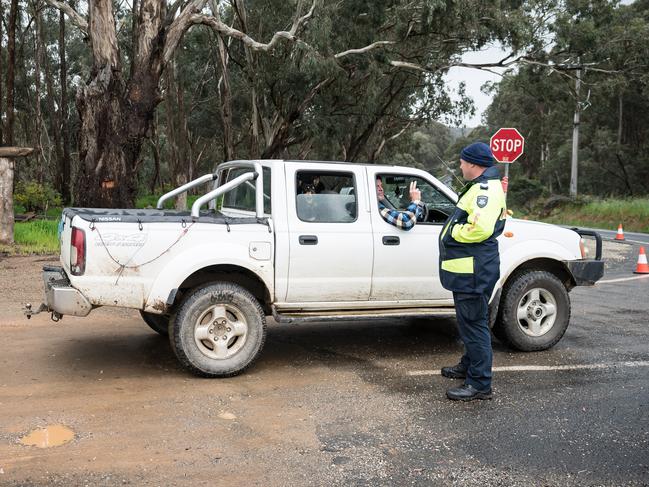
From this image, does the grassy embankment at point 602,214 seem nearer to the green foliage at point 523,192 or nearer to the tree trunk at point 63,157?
the tree trunk at point 63,157

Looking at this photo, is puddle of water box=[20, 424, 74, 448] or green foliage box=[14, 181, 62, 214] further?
green foliage box=[14, 181, 62, 214]

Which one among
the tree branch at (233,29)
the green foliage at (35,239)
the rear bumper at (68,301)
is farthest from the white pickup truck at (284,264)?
the tree branch at (233,29)

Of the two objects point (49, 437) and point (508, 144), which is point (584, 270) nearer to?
point (49, 437)

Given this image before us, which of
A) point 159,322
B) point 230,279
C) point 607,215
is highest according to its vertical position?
point 607,215

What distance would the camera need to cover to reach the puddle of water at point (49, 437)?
423 cm

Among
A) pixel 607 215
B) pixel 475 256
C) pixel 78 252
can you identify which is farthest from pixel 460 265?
pixel 607 215

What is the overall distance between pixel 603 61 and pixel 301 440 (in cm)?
2411

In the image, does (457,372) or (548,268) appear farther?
(548,268)

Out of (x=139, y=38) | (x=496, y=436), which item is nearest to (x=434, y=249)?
(x=496, y=436)

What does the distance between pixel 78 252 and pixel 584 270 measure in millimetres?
4650

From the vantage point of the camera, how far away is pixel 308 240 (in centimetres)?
593

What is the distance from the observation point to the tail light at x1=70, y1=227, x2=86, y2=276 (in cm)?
527

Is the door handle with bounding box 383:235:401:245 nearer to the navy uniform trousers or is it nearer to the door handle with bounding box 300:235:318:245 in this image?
the door handle with bounding box 300:235:318:245

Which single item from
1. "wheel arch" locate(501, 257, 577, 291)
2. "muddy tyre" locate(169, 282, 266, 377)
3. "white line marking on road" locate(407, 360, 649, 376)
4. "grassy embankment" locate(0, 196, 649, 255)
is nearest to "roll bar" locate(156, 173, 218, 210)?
"muddy tyre" locate(169, 282, 266, 377)
